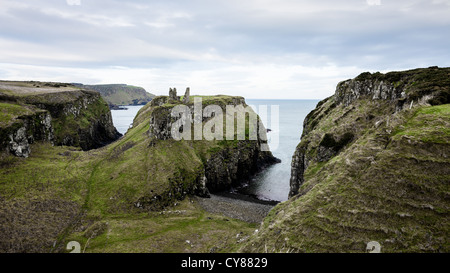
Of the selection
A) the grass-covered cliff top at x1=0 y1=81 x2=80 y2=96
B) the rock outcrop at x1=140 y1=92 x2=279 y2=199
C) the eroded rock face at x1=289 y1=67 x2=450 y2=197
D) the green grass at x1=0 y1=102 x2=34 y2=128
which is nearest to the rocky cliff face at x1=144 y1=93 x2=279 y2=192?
the rock outcrop at x1=140 y1=92 x2=279 y2=199

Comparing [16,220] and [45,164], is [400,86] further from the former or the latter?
[45,164]

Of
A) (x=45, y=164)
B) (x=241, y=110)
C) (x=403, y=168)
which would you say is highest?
(x=241, y=110)

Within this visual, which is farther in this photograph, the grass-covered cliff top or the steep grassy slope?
the grass-covered cliff top

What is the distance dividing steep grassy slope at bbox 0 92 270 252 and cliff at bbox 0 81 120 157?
6.84 meters

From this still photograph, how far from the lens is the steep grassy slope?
139 feet

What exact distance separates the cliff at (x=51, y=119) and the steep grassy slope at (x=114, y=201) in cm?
684

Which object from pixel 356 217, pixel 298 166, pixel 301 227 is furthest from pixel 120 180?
pixel 356 217

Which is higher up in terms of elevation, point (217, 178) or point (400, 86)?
point (400, 86)

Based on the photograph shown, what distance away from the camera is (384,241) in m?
23.1

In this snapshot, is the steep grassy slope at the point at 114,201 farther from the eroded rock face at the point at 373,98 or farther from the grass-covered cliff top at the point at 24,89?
the grass-covered cliff top at the point at 24,89

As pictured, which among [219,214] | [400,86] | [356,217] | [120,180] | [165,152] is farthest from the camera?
[165,152]

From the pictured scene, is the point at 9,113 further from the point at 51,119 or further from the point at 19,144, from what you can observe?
the point at 51,119

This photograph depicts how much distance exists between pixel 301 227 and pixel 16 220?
174 feet

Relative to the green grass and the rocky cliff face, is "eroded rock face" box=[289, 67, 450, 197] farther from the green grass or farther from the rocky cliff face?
the green grass
